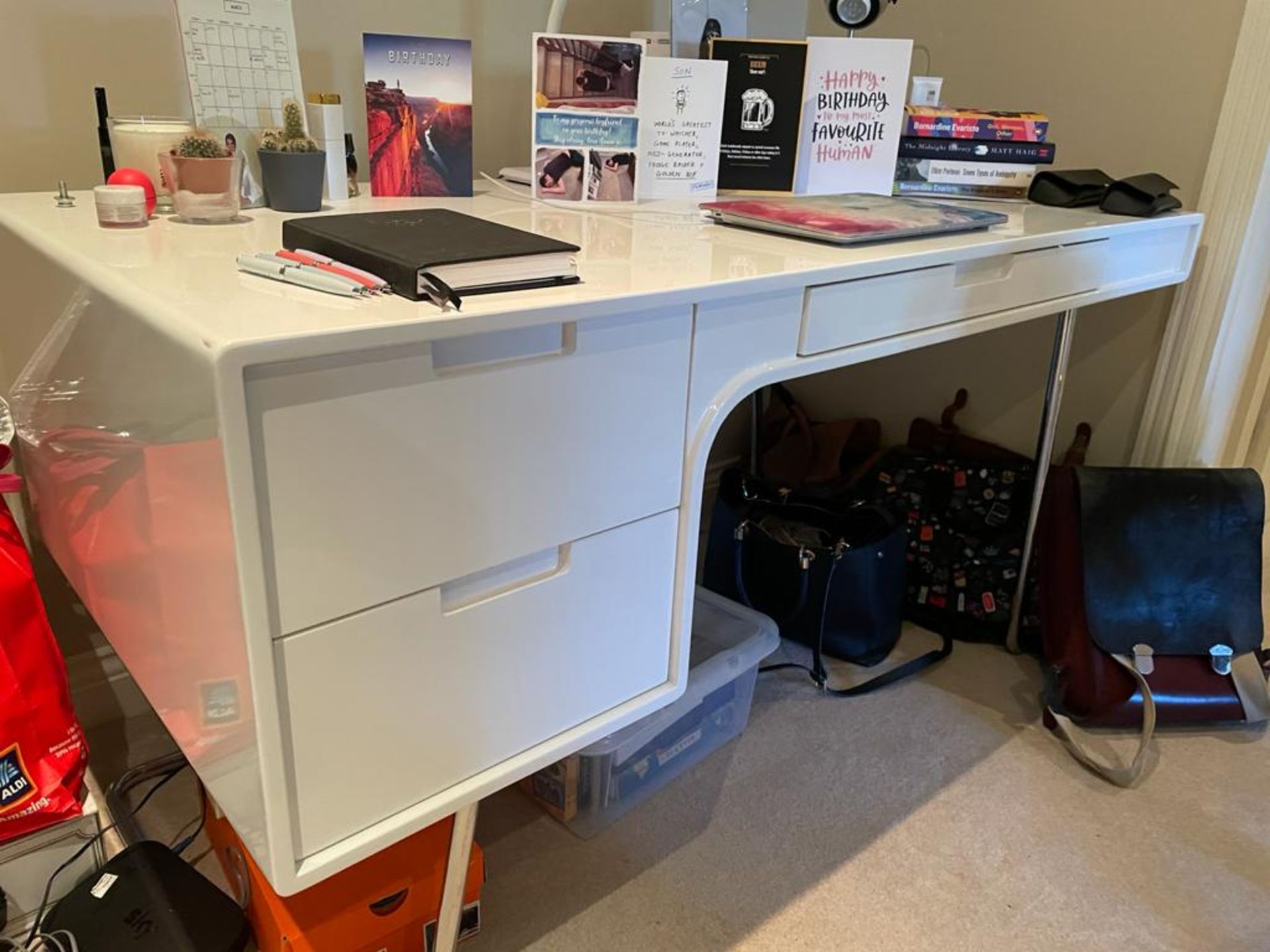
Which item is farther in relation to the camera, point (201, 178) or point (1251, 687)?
point (1251, 687)

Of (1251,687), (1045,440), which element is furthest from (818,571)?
(1251,687)

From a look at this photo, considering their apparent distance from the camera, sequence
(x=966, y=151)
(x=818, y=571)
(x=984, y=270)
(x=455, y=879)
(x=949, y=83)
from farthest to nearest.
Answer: (x=949, y=83) < (x=818, y=571) < (x=966, y=151) < (x=984, y=270) < (x=455, y=879)

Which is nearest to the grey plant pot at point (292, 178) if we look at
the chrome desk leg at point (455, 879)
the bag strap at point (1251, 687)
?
the chrome desk leg at point (455, 879)

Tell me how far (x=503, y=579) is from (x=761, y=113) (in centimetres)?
90

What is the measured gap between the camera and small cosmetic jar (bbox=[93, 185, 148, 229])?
3.23 ft

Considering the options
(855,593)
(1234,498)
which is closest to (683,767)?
(855,593)

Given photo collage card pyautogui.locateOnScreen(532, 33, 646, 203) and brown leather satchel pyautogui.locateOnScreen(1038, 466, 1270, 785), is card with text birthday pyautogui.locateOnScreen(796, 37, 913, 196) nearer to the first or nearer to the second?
photo collage card pyautogui.locateOnScreen(532, 33, 646, 203)

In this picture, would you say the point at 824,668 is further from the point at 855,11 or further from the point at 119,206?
the point at 119,206

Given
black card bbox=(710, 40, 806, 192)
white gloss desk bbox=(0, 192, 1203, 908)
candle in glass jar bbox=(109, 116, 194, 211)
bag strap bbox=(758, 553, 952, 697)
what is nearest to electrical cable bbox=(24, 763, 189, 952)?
white gloss desk bbox=(0, 192, 1203, 908)

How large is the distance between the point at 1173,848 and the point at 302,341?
4.46ft

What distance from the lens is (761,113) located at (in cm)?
145

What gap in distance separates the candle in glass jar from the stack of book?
3.48ft

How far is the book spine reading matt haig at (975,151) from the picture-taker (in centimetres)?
160

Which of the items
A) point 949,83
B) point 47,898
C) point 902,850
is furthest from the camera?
point 949,83
